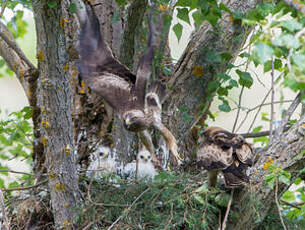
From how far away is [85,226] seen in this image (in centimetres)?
182

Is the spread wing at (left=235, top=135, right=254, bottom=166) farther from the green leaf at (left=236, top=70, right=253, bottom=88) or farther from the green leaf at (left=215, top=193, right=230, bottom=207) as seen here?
the green leaf at (left=236, top=70, right=253, bottom=88)

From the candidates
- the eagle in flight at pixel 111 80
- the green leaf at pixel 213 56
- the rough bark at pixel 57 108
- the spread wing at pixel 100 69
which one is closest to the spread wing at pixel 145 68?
the eagle in flight at pixel 111 80

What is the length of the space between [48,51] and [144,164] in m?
0.88

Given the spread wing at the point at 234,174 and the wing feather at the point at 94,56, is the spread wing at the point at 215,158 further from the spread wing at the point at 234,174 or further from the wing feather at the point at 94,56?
the wing feather at the point at 94,56

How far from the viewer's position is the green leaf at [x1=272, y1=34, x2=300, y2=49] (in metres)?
0.96

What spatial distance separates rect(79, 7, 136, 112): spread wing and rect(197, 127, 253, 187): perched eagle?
457 millimetres

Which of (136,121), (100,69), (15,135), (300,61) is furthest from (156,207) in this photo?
(15,135)

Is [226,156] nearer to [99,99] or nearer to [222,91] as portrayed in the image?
[222,91]

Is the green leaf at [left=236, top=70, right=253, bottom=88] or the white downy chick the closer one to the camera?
the green leaf at [left=236, top=70, right=253, bottom=88]

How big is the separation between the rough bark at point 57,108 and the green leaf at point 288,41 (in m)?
0.94

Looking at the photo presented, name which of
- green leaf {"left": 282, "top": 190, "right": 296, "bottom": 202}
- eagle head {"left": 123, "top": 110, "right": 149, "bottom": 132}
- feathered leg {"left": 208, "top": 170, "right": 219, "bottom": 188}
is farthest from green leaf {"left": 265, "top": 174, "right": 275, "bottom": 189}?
green leaf {"left": 282, "top": 190, "right": 296, "bottom": 202}

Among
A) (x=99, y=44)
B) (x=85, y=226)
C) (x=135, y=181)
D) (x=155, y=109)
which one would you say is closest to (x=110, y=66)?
(x=99, y=44)

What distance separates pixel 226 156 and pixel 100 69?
0.70 m

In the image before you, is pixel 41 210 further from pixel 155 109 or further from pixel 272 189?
pixel 272 189
